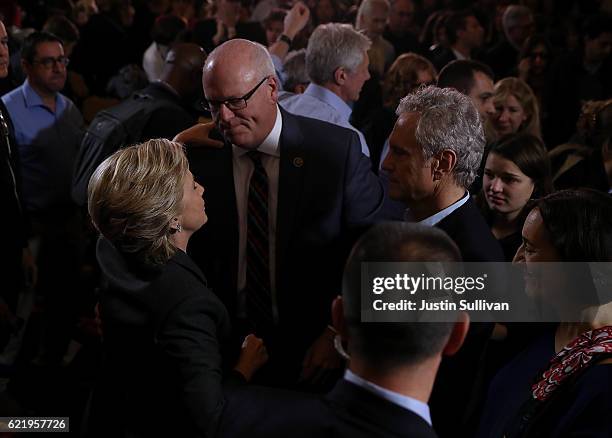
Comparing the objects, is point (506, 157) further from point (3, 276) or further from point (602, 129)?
point (3, 276)

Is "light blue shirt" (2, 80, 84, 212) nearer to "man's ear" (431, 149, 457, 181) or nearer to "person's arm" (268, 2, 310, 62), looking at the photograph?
"person's arm" (268, 2, 310, 62)

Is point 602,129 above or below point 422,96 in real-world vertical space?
below

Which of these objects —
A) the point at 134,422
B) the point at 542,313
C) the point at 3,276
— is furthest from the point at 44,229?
the point at 542,313

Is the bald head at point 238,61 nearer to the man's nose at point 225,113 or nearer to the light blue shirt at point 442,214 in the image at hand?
the man's nose at point 225,113

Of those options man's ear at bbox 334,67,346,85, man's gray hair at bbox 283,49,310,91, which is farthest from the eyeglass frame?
man's ear at bbox 334,67,346,85

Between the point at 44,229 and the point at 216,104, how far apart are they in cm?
226

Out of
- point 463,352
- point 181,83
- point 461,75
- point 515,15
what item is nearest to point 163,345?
point 463,352

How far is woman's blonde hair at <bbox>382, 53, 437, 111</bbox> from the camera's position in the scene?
14.1 feet

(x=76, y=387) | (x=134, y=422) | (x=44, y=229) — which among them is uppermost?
(x=134, y=422)

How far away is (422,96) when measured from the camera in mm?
2281

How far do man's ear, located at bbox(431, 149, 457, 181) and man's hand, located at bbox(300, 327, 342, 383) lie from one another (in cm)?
55

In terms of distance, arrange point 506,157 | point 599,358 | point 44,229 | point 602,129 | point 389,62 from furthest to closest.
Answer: point 389,62, point 44,229, point 602,129, point 506,157, point 599,358

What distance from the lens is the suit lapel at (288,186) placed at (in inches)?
96.3

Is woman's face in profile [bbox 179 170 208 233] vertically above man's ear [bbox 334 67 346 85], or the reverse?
woman's face in profile [bbox 179 170 208 233]
